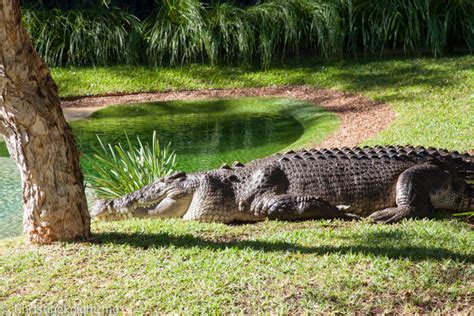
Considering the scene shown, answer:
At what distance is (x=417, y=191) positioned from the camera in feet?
16.3

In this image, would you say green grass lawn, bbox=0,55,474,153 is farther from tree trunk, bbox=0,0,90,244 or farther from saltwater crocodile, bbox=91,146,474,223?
tree trunk, bbox=0,0,90,244

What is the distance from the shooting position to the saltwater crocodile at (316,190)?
4.98 metres

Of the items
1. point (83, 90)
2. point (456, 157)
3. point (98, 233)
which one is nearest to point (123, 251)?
point (98, 233)

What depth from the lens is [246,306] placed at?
3352mm

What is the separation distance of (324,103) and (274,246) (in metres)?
7.37

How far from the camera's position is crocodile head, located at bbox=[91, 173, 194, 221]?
17.1ft

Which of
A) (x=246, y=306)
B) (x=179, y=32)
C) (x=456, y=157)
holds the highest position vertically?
(x=179, y=32)

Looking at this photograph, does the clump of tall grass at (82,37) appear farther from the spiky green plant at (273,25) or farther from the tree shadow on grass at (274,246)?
the tree shadow on grass at (274,246)

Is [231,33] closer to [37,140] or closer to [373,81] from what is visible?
[373,81]

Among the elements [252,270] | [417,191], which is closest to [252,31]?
[417,191]

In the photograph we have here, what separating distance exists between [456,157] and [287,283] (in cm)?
238

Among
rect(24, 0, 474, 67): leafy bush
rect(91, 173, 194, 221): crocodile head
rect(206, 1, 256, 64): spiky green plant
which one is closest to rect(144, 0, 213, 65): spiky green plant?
rect(24, 0, 474, 67): leafy bush

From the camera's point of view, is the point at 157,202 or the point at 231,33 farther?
the point at 231,33

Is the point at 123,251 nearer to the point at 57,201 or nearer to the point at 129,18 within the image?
the point at 57,201
